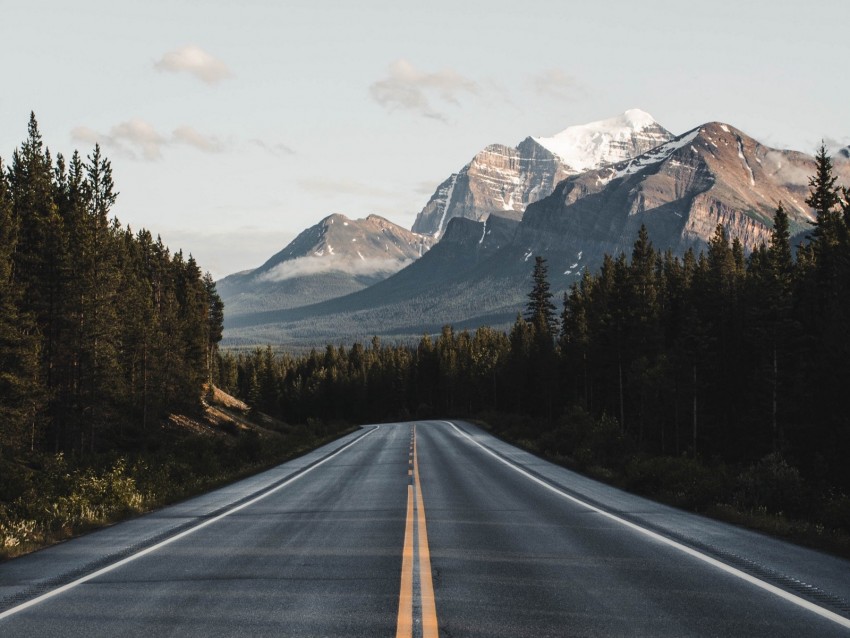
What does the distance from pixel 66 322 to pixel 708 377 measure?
50.6 m

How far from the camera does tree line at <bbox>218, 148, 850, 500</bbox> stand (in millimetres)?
41031

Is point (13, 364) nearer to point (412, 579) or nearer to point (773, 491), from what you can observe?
point (412, 579)

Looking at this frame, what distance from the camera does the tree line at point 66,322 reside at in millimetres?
34688

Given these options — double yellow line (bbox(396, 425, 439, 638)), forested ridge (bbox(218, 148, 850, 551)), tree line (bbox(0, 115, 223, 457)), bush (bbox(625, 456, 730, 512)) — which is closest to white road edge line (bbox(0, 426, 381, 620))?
double yellow line (bbox(396, 425, 439, 638))

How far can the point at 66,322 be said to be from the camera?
135 ft

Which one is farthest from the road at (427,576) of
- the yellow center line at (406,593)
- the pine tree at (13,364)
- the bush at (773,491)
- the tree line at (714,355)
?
the pine tree at (13,364)

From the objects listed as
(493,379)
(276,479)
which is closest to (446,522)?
(276,479)

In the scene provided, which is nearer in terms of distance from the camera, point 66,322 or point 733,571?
point 733,571

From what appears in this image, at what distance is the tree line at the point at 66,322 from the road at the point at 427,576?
22806 mm

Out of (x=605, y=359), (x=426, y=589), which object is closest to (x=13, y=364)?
(x=426, y=589)

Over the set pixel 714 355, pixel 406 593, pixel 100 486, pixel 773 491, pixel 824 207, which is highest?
pixel 824 207

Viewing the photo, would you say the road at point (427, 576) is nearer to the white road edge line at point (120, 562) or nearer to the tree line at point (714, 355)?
the white road edge line at point (120, 562)

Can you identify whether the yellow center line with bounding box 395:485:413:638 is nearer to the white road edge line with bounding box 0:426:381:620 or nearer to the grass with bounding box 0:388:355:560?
the white road edge line with bounding box 0:426:381:620

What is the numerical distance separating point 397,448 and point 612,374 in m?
34.8
